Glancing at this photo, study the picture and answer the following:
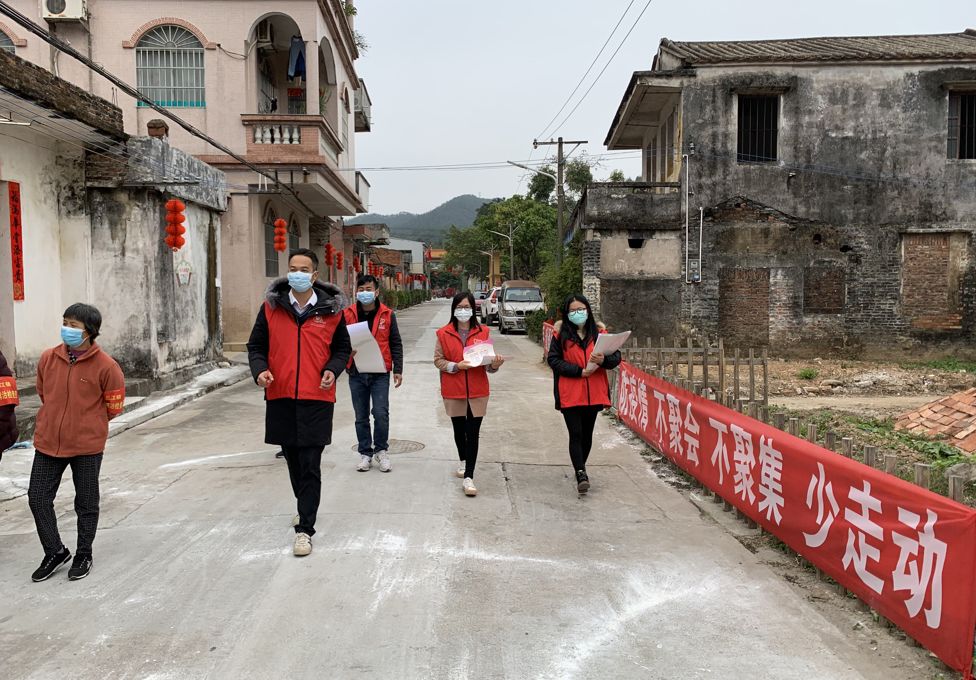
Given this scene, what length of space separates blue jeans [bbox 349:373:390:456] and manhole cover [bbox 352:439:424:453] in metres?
0.85

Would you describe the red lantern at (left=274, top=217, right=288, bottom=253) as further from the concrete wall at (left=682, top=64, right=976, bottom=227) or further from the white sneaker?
the white sneaker

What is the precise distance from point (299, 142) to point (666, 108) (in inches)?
373

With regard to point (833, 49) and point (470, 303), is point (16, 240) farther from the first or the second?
point (833, 49)

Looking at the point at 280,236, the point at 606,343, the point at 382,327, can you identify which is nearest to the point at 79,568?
the point at 382,327

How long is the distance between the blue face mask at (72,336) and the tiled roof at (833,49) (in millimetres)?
16323

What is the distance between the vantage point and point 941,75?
17.7m

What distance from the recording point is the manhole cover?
323 inches

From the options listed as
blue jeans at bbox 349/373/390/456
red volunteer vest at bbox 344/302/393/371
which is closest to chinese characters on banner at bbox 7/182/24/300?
red volunteer vest at bbox 344/302/393/371

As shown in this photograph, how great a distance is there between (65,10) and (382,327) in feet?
50.3

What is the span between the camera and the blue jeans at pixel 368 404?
7.06m

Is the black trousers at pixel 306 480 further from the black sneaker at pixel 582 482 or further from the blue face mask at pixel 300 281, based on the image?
the black sneaker at pixel 582 482

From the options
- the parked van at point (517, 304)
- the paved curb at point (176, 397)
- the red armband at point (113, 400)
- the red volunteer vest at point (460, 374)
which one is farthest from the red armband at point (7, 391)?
the parked van at point (517, 304)

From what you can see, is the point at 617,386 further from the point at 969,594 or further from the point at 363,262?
the point at 363,262

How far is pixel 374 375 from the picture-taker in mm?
7031
